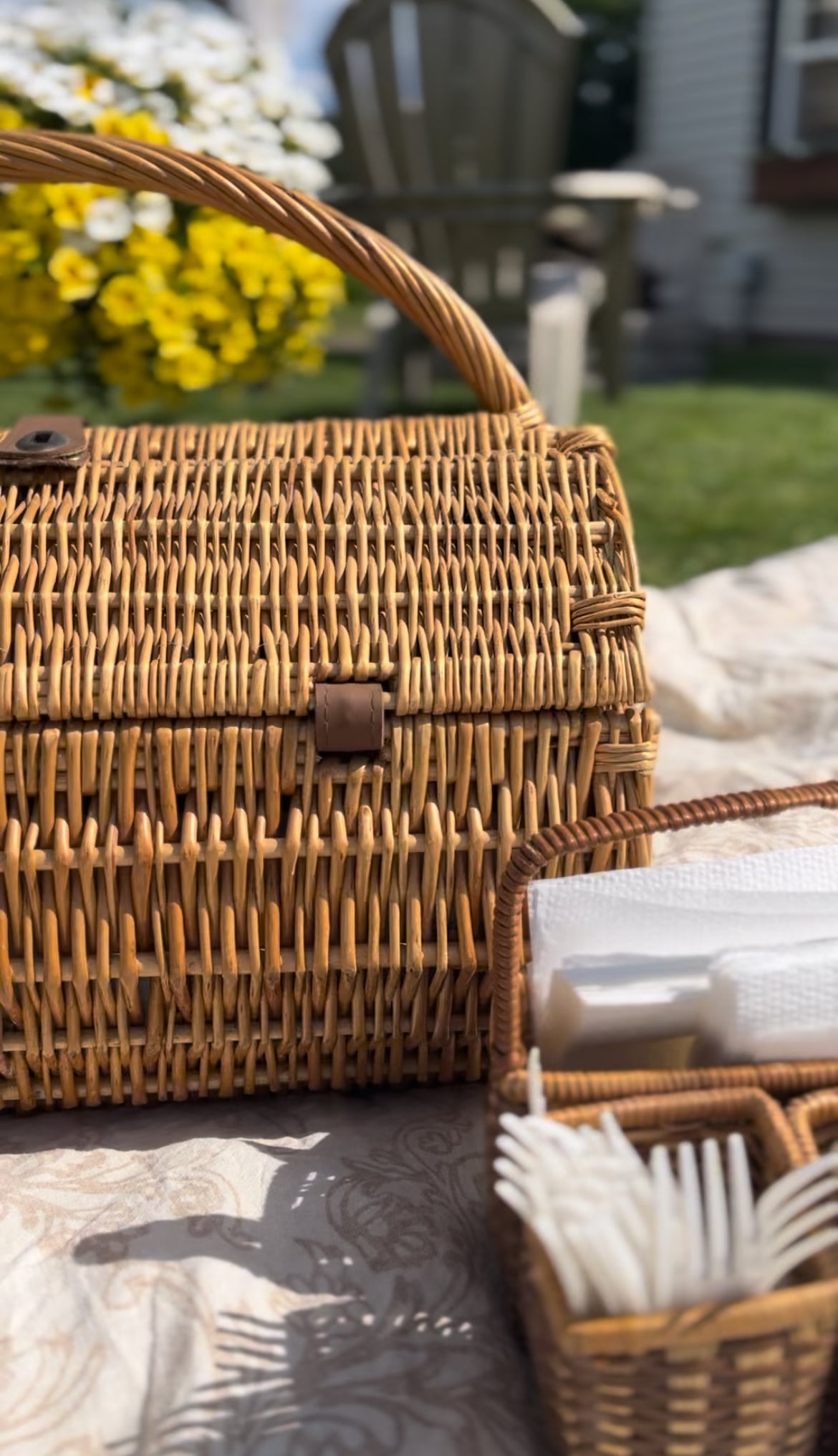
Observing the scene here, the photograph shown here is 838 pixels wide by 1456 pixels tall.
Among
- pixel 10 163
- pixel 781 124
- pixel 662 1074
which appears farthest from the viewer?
pixel 781 124

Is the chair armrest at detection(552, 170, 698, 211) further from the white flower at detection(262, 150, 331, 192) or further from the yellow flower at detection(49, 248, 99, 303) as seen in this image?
the yellow flower at detection(49, 248, 99, 303)

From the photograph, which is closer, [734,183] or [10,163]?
[10,163]

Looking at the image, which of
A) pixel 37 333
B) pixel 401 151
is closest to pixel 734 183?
pixel 401 151

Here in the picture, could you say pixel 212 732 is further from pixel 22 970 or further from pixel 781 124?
pixel 781 124

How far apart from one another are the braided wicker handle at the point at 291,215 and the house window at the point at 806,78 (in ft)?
19.6

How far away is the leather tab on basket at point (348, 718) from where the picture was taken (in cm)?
78

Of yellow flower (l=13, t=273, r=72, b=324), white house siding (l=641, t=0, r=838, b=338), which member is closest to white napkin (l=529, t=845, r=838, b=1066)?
yellow flower (l=13, t=273, r=72, b=324)

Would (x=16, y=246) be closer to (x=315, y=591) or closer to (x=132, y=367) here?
(x=132, y=367)

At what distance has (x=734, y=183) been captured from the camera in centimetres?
689

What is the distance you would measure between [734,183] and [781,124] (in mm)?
553

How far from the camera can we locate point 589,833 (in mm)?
728

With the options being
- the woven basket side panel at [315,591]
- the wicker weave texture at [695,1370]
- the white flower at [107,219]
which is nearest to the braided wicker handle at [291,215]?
the woven basket side panel at [315,591]

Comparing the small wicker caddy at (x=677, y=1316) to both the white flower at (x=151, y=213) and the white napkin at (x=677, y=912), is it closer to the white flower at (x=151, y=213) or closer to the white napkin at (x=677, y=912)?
the white napkin at (x=677, y=912)

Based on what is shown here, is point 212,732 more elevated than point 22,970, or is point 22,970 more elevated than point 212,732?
point 212,732
